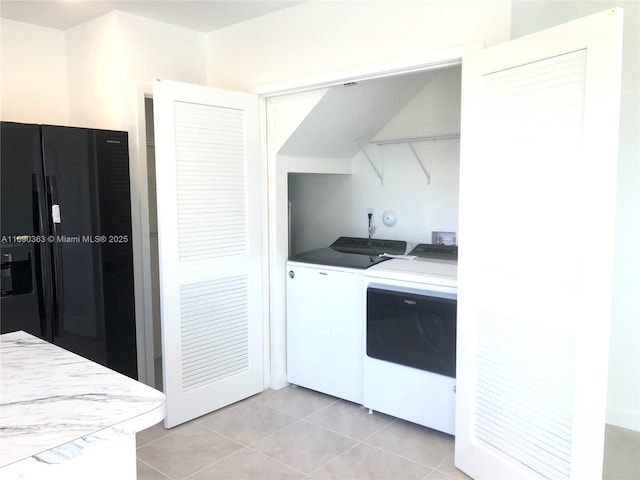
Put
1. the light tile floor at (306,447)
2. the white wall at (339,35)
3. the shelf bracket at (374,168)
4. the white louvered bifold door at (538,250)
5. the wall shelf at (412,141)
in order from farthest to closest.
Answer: the shelf bracket at (374,168) < the wall shelf at (412,141) < the light tile floor at (306,447) < the white wall at (339,35) < the white louvered bifold door at (538,250)

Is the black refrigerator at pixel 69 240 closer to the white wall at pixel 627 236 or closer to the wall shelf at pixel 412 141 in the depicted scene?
the wall shelf at pixel 412 141

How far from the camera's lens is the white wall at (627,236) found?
2609 mm

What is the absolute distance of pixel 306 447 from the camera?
99.9 inches

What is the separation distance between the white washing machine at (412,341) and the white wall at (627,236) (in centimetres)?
90

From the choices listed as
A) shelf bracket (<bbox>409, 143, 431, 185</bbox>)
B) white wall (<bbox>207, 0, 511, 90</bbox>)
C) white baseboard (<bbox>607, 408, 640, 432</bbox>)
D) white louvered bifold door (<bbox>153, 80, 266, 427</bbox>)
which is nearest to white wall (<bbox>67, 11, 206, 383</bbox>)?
white wall (<bbox>207, 0, 511, 90</bbox>)

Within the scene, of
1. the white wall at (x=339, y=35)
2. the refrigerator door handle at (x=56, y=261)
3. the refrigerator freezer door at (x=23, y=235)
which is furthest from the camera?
the refrigerator door handle at (x=56, y=261)

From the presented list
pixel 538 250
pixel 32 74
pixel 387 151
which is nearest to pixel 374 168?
pixel 387 151

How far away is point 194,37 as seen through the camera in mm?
3266

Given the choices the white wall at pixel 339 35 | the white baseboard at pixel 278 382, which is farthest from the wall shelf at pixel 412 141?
the white baseboard at pixel 278 382

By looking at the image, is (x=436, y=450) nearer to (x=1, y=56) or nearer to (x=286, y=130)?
(x=286, y=130)

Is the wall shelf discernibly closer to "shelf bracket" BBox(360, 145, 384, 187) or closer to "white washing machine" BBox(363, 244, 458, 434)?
"shelf bracket" BBox(360, 145, 384, 187)

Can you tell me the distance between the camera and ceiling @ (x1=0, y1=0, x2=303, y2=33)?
2756 mm

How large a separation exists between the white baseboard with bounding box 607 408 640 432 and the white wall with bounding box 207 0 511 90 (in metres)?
2.10

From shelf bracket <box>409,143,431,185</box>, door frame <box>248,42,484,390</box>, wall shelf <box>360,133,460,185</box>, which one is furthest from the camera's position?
shelf bracket <box>409,143,431,185</box>
